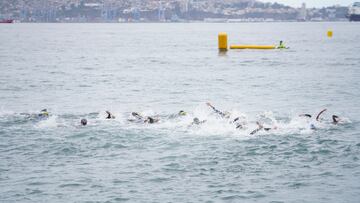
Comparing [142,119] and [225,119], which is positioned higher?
[225,119]

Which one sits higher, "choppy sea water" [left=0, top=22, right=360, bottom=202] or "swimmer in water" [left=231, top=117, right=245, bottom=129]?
"swimmer in water" [left=231, top=117, right=245, bottom=129]

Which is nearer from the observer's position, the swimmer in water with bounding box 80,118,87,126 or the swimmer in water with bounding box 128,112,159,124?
the swimmer in water with bounding box 80,118,87,126

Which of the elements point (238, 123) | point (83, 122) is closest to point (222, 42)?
point (83, 122)

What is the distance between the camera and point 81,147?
24.2 m

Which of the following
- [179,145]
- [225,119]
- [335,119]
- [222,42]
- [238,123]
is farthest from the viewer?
[222,42]

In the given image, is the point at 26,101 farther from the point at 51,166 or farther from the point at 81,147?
the point at 51,166

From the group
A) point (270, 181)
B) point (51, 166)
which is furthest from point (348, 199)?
point (51, 166)

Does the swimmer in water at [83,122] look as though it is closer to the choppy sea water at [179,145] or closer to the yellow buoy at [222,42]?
the choppy sea water at [179,145]

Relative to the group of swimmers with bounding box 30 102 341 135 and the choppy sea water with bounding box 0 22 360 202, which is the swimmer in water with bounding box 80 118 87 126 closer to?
the group of swimmers with bounding box 30 102 341 135

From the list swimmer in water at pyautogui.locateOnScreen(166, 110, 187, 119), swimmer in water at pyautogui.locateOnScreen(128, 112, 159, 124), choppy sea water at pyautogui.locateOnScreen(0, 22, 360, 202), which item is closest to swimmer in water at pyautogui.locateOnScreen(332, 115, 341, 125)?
choppy sea water at pyautogui.locateOnScreen(0, 22, 360, 202)

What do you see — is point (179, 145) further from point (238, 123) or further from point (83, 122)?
point (83, 122)

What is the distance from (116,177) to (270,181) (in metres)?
5.20

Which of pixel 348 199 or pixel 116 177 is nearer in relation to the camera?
pixel 348 199

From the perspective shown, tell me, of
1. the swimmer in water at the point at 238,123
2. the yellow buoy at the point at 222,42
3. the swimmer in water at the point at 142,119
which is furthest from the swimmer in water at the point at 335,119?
the yellow buoy at the point at 222,42
